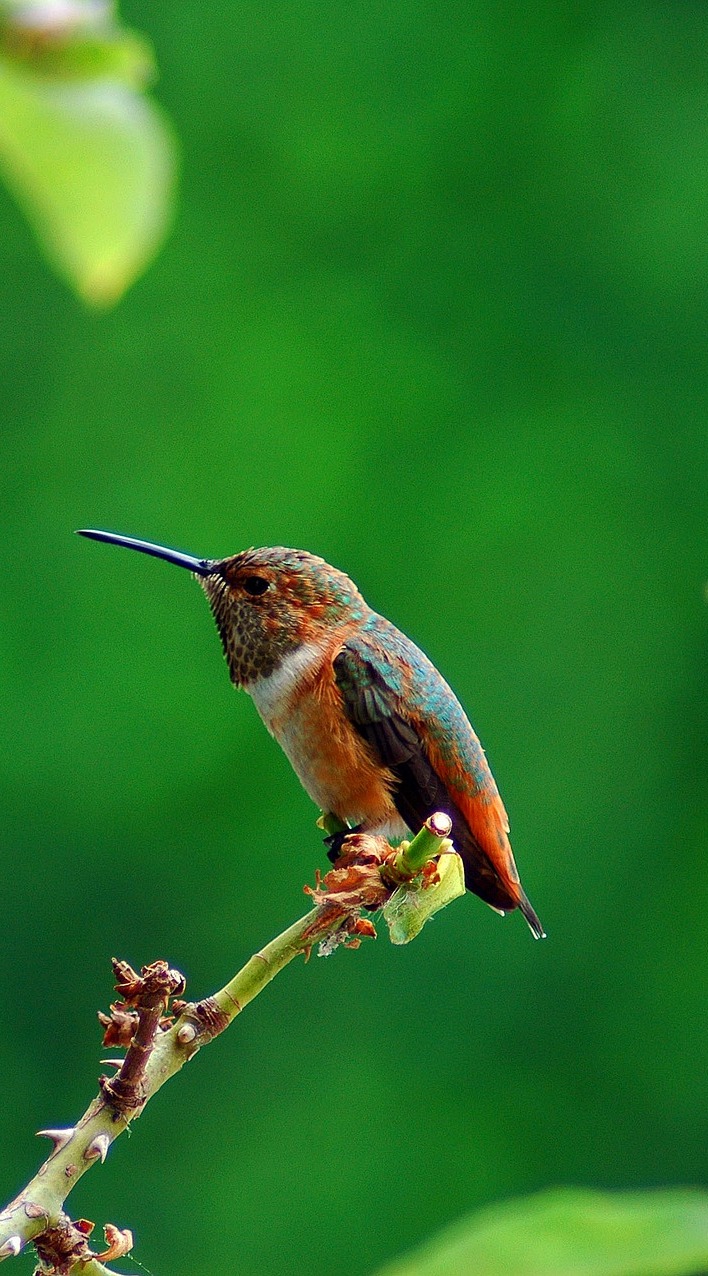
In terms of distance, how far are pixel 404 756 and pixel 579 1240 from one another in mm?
1316

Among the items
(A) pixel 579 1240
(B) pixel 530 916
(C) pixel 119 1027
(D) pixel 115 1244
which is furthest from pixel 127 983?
(B) pixel 530 916

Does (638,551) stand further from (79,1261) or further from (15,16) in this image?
(15,16)

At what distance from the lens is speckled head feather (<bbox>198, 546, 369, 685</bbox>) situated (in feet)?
5.52

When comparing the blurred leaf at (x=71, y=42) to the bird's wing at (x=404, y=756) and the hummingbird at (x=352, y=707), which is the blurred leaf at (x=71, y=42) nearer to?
the hummingbird at (x=352, y=707)

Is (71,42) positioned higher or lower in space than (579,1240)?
higher

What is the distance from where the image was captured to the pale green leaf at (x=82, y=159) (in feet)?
0.95

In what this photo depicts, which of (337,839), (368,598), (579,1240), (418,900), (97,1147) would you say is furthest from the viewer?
(368,598)

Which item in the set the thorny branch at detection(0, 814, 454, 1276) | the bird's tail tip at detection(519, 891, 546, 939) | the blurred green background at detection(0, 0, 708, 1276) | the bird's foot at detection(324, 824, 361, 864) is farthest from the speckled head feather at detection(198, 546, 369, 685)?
Answer: the blurred green background at detection(0, 0, 708, 1276)

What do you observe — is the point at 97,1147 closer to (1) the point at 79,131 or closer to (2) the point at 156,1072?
(2) the point at 156,1072

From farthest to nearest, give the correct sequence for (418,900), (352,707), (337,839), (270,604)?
(270,604)
(352,707)
(337,839)
(418,900)

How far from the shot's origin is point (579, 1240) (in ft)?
0.84

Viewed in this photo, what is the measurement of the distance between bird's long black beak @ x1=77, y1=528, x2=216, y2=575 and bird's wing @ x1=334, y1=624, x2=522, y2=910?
0.66 feet

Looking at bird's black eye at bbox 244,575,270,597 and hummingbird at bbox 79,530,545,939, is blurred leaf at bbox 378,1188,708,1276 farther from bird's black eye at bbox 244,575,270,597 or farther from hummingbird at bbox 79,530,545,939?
bird's black eye at bbox 244,575,270,597

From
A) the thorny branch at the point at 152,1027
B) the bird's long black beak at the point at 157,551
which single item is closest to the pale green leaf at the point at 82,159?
the thorny branch at the point at 152,1027
